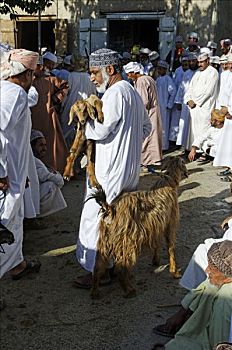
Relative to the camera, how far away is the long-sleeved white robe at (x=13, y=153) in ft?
10.9

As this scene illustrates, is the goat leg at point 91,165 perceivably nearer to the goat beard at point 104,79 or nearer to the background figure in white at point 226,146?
the goat beard at point 104,79

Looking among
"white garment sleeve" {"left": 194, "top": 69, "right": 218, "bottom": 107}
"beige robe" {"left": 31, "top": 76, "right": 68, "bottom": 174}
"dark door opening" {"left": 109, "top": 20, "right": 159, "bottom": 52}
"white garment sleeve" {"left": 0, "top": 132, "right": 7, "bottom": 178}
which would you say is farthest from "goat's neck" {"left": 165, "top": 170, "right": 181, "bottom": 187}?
"dark door opening" {"left": 109, "top": 20, "right": 159, "bottom": 52}

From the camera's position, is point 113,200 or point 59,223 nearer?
point 113,200

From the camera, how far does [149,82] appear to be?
7496 mm

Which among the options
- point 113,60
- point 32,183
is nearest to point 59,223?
point 32,183

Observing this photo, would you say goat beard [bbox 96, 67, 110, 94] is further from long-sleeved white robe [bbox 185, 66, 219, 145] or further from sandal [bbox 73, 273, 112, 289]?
long-sleeved white robe [bbox 185, 66, 219, 145]

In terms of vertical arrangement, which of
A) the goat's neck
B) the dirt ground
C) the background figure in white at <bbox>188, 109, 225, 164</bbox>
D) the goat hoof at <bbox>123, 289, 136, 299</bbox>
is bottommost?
the dirt ground

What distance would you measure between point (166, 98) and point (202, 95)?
1.18 m

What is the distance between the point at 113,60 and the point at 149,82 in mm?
3802

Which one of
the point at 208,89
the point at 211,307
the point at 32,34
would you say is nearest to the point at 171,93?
the point at 208,89

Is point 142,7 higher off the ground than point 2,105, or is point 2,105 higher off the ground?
point 142,7

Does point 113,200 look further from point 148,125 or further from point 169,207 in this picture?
point 148,125

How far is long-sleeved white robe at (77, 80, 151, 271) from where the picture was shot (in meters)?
3.67

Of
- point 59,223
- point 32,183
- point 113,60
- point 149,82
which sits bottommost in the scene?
point 59,223
